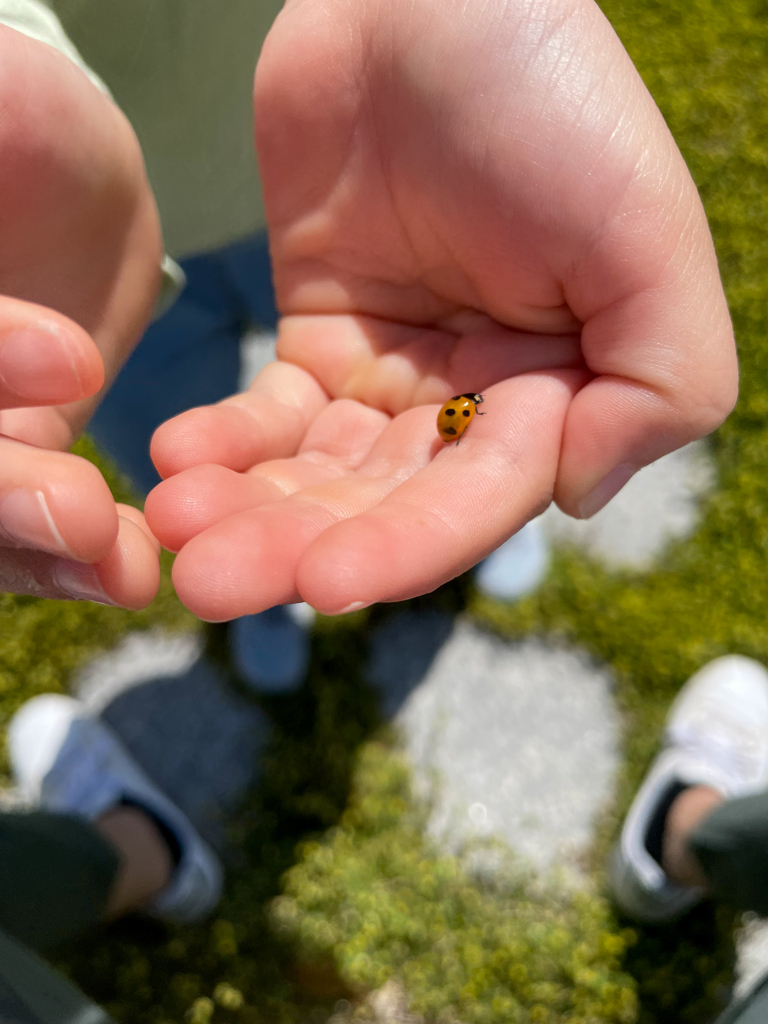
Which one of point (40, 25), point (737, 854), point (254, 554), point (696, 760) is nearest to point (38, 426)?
point (254, 554)

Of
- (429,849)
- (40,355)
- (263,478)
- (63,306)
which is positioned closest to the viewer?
(40,355)

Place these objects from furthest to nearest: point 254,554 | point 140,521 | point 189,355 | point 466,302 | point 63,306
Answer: point 189,355 < point 466,302 < point 63,306 < point 140,521 < point 254,554

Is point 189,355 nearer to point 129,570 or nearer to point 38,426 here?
point 38,426

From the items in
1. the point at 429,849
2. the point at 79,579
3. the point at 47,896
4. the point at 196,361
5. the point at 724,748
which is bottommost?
the point at 429,849

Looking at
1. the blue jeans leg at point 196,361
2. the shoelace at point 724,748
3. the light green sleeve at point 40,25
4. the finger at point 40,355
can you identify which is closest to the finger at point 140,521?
the finger at point 40,355

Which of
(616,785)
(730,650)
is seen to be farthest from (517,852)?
(730,650)

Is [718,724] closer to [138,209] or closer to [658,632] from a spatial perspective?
[658,632]

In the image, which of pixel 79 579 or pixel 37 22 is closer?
pixel 79 579
